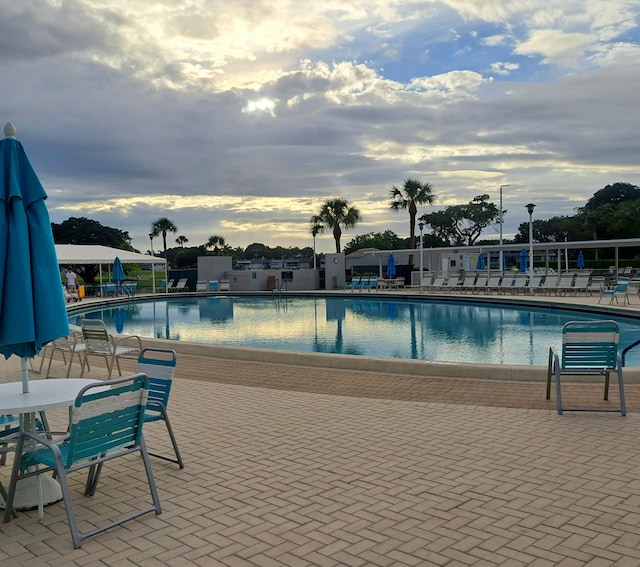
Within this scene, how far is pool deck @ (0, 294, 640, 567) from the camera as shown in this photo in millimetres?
2812

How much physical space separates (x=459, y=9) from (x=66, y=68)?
29.0 ft

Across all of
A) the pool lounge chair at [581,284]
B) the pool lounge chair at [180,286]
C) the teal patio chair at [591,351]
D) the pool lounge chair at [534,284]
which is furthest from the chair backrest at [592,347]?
the pool lounge chair at [180,286]

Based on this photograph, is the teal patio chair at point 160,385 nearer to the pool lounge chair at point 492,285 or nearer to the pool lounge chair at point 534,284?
the pool lounge chair at point 534,284

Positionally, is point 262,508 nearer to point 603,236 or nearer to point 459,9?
point 459,9

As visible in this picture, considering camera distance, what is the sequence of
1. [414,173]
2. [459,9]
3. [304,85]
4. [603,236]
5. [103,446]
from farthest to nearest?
[603,236]
[414,173]
[304,85]
[459,9]
[103,446]

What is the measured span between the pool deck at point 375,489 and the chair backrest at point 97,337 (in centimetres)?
188

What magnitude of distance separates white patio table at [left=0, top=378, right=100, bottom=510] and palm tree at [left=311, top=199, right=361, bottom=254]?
4013 cm

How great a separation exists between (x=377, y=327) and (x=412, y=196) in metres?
30.3

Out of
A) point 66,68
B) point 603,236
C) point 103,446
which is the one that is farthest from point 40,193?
point 603,236

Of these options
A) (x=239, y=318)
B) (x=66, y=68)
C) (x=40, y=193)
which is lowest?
(x=239, y=318)

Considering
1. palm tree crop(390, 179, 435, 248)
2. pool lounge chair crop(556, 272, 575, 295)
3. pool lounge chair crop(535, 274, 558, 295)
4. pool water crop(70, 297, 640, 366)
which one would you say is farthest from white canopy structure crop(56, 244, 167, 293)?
palm tree crop(390, 179, 435, 248)

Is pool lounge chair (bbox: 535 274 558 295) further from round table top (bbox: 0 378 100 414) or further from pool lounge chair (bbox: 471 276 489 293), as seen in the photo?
Answer: round table top (bbox: 0 378 100 414)

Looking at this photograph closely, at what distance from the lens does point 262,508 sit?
11.0 ft

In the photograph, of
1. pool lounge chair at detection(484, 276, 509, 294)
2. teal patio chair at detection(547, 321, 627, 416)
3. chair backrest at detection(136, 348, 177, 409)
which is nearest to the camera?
chair backrest at detection(136, 348, 177, 409)
